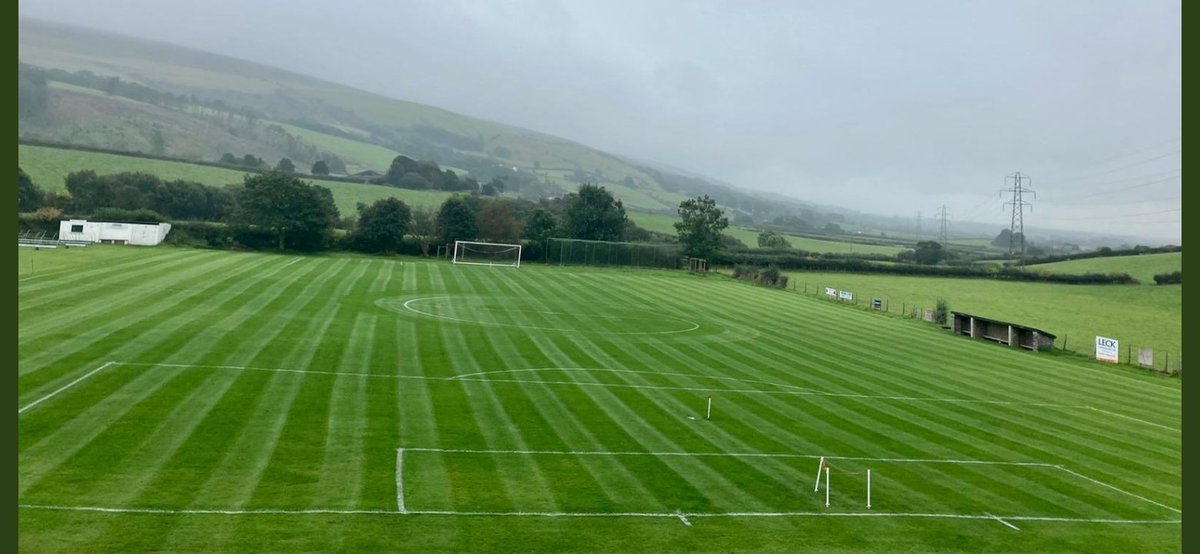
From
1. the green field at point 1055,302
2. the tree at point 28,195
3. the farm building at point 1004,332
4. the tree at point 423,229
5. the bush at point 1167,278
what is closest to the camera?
the farm building at point 1004,332

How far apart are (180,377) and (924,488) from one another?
73.6 ft

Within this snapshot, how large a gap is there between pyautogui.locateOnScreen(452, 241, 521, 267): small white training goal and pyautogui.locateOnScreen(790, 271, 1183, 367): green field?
33979 mm

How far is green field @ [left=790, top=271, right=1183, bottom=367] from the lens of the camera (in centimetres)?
6506

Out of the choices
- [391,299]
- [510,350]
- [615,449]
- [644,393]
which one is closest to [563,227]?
[391,299]

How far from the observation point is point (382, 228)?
10600 centimetres

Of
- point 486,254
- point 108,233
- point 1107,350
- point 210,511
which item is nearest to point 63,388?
point 210,511

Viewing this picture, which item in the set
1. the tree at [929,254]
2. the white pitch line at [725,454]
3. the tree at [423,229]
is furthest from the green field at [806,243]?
the white pitch line at [725,454]

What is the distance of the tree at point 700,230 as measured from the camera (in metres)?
114

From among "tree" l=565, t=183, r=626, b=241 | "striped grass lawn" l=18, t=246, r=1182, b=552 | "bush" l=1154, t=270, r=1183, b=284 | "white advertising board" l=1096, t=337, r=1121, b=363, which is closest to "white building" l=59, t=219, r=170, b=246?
"striped grass lawn" l=18, t=246, r=1182, b=552

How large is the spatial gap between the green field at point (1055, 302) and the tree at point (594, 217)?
30230mm

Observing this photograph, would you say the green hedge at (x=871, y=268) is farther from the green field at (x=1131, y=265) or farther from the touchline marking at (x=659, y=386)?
the touchline marking at (x=659, y=386)

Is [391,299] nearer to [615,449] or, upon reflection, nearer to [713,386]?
[713,386]

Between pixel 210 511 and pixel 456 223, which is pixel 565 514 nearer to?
pixel 210 511

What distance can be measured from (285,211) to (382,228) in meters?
11.0
